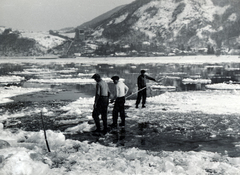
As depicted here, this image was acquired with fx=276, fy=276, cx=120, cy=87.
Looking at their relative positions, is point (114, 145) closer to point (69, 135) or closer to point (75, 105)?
point (69, 135)

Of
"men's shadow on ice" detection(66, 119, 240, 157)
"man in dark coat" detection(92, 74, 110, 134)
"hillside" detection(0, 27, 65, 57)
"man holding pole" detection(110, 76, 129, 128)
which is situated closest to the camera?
"men's shadow on ice" detection(66, 119, 240, 157)

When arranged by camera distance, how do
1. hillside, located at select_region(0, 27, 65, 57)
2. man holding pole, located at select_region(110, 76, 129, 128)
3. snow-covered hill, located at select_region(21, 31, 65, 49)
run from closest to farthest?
man holding pole, located at select_region(110, 76, 129, 128), hillside, located at select_region(0, 27, 65, 57), snow-covered hill, located at select_region(21, 31, 65, 49)

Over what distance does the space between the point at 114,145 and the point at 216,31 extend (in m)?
176

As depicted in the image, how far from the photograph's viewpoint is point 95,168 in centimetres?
500

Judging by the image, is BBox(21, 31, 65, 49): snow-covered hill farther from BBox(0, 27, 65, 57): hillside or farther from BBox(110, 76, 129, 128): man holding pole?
BBox(110, 76, 129, 128): man holding pole

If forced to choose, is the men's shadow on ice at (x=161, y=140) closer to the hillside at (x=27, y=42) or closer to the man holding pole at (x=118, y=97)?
the man holding pole at (x=118, y=97)

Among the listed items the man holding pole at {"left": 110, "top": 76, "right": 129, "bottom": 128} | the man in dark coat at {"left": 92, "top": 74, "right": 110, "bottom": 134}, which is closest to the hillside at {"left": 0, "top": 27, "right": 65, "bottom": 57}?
the man holding pole at {"left": 110, "top": 76, "right": 129, "bottom": 128}

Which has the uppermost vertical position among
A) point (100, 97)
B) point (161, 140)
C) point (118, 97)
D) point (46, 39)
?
point (46, 39)

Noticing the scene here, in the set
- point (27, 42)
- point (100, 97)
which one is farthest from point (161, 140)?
point (27, 42)

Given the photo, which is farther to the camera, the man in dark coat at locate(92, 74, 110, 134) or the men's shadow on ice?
the man in dark coat at locate(92, 74, 110, 134)

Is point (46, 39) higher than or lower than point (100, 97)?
higher

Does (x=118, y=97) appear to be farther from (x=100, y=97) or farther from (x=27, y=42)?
(x=27, y=42)

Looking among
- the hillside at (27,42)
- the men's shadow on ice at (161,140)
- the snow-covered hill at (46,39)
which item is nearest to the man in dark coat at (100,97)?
the men's shadow on ice at (161,140)

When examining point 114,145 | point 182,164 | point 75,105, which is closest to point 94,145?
point 114,145
